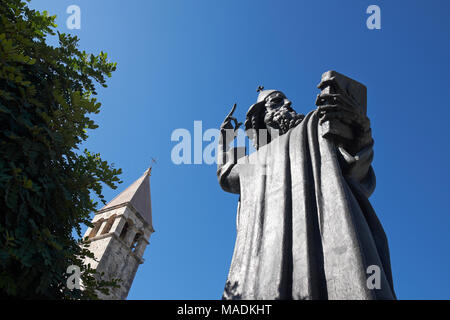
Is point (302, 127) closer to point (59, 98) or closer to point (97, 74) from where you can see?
point (59, 98)

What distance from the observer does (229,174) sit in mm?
3500

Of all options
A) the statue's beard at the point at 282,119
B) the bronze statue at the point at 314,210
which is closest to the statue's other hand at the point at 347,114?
the bronze statue at the point at 314,210

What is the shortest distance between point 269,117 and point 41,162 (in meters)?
2.51

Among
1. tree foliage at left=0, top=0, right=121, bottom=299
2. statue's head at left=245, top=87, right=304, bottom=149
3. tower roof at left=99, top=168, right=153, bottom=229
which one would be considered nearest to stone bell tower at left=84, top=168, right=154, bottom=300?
tower roof at left=99, top=168, right=153, bottom=229

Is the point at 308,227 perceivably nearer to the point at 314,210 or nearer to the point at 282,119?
the point at 314,210

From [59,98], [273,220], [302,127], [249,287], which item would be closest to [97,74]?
[59,98]

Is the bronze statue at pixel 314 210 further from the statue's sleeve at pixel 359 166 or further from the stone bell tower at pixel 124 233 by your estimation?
the stone bell tower at pixel 124 233

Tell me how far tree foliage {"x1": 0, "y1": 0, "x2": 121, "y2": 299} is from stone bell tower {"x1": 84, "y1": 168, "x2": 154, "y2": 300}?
3073 centimetres

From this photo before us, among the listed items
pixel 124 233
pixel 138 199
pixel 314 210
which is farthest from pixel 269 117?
pixel 138 199

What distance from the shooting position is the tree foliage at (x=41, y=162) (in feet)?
10.3

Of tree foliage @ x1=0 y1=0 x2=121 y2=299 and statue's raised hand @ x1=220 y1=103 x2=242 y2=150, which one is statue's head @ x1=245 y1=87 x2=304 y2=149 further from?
tree foliage @ x1=0 y1=0 x2=121 y2=299

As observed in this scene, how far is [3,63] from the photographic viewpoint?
3.31 m

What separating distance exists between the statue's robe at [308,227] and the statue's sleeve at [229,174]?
14 cm
